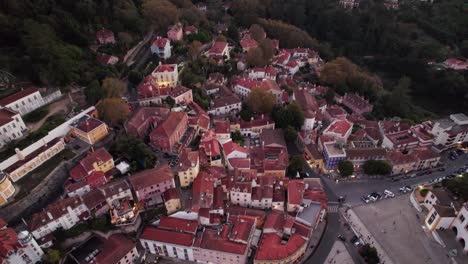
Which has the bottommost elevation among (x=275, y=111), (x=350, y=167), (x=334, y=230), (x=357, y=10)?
(x=334, y=230)

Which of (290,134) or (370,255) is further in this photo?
(290,134)

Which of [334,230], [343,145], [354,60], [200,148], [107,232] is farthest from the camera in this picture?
[354,60]

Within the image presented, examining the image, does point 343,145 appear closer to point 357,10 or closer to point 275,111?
point 275,111

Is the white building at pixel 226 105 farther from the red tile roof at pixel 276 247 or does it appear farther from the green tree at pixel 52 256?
the green tree at pixel 52 256

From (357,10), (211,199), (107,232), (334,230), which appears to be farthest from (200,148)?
(357,10)

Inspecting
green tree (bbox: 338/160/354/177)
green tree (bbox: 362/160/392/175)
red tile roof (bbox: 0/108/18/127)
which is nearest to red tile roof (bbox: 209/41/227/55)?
green tree (bbox: 338/160/354/177)

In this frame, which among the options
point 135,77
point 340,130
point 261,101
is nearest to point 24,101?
point 135,77

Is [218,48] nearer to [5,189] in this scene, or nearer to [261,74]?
[261,74]
